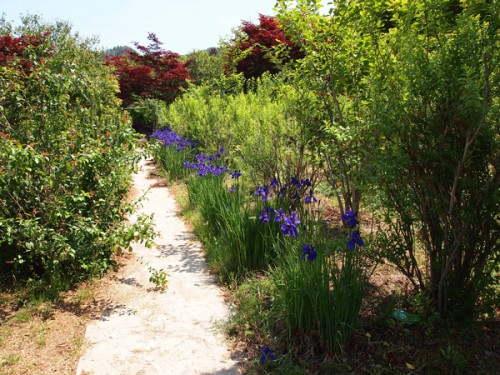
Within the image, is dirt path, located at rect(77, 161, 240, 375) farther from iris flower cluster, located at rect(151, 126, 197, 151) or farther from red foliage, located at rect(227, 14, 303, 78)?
red foliage, located at rect(227, 14, 303, 78)

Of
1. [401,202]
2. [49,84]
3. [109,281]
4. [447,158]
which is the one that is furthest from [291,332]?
[49,84]

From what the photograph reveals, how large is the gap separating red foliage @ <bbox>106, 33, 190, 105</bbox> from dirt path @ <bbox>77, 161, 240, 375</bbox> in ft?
41.2

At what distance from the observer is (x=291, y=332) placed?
8.00 feet

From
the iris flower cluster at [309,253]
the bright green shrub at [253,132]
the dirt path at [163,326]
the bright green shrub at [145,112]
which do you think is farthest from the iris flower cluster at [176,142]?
the bright green shrub at [145,112]

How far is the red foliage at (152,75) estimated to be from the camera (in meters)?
15.3

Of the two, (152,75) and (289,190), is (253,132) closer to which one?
(289,190)

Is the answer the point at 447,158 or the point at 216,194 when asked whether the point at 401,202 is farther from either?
the point at 216,194

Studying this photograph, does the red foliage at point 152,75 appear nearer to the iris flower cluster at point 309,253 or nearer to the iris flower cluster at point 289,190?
the iris flower cluster at point 289,190

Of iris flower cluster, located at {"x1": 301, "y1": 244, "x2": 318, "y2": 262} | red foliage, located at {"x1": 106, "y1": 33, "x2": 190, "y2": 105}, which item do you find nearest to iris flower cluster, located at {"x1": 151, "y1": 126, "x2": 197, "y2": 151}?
iris flower cluster, located at {"x1": 301, "y1": 244, "x2": 318, "y2": 262}

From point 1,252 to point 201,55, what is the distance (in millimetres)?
16094

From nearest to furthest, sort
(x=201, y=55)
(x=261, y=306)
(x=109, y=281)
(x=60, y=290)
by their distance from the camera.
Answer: (x=261, y=306) → (x=60, y=290) → (x=109, y=281) → (x=201, y=55)

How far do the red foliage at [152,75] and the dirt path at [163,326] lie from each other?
12.6m

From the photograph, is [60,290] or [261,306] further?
[60,290]

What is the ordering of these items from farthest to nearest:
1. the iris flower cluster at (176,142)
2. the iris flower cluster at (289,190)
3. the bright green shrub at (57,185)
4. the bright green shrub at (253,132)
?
the iris flower cluster at (176,142), the bright green shrub at (253,132), the iris flower cluster at (289,190), the bright green shrub at (57,185)
